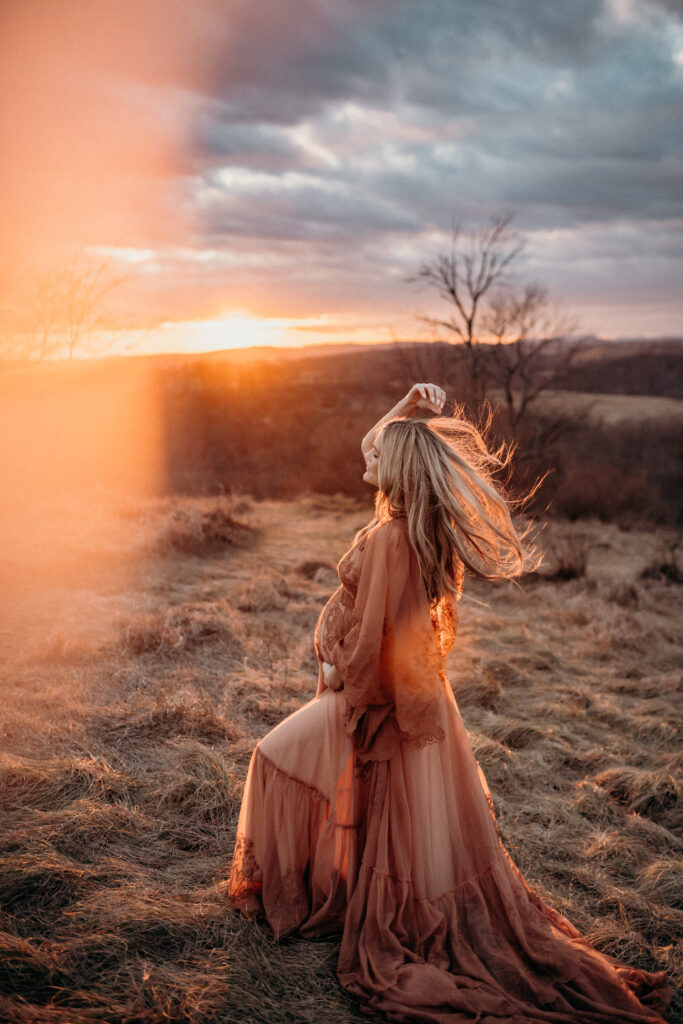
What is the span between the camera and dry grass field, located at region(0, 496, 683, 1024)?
2.23 meters

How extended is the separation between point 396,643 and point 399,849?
28.2 inches

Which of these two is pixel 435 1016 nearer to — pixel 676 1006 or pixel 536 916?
pixel 536 916

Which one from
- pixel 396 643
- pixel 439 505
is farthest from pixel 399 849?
pixel 439 505

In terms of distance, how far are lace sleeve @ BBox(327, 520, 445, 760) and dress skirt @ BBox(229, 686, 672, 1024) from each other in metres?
0.18

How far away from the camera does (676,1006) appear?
7.82ft

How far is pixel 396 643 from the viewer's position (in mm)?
2209

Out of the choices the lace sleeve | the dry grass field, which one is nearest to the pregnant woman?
the lace sleeve

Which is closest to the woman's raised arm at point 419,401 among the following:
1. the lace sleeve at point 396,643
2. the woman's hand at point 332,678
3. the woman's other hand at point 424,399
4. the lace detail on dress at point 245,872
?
the woman's other hand at point 424,399

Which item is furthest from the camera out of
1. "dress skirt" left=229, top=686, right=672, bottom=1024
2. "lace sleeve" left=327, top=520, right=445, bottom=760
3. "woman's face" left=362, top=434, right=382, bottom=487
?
"woman's face" left=362, top=434, right=382, bottom=487

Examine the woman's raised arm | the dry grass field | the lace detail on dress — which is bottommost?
the dry grass field

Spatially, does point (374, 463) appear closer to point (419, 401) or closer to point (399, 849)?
point (419, 401)

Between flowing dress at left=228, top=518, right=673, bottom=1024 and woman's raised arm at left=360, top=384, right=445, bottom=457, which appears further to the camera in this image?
woman's raised arm at left=360, top=384, right=445, bottom=457

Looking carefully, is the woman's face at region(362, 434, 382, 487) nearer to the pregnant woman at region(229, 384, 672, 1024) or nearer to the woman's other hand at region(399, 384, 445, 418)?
the pregnant woman at region(229, 384, 672, 1024)

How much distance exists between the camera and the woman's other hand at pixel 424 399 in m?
2.53
